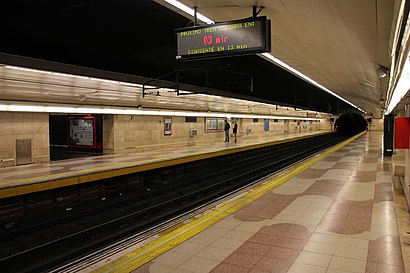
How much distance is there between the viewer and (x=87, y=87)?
7.68 m

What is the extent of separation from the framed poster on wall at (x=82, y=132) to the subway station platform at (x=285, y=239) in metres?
9.19

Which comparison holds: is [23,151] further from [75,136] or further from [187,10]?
[187,10]

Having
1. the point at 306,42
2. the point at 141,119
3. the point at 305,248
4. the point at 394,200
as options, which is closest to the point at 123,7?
the point at 306,42

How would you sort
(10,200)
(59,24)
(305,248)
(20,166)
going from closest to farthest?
(305,248)
(59,24)
(10,200)
(20,166)

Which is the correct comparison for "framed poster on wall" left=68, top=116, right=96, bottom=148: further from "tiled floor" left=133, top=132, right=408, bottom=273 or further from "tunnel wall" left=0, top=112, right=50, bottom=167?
"tiled floor" left=133, top=132, right=408, bottom=273

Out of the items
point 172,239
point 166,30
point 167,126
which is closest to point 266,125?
point 167,126

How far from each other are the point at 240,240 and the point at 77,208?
4989 mm

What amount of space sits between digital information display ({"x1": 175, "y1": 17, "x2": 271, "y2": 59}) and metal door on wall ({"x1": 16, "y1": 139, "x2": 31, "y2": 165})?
22.9 ft

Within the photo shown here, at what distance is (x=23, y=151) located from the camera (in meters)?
9.31

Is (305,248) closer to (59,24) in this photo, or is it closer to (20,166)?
(59,24)

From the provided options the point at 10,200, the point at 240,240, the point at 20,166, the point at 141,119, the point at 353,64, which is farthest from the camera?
the point at 141,119

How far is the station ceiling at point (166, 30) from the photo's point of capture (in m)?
4.10

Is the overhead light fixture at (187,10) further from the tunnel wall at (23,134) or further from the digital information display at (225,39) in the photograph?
the tunnel wall at (23,134)

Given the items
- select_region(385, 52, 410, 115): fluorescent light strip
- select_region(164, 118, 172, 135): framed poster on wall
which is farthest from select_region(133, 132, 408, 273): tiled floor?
select_region(164, 118, 172, 135): framed poster on wall
